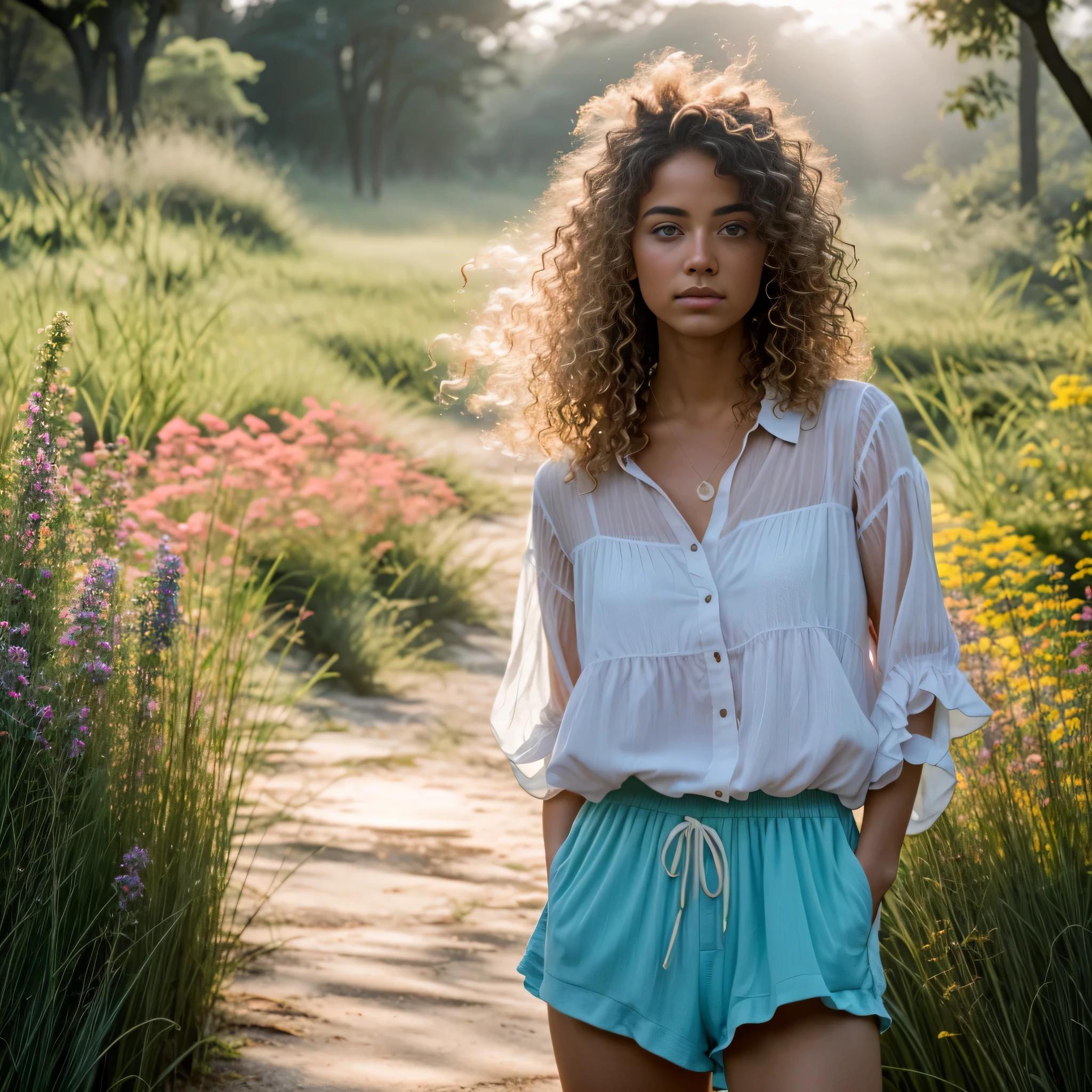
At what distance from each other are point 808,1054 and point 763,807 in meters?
0.31

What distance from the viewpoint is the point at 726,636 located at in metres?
1.68

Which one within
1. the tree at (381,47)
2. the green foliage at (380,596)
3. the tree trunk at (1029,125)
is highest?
the tree at (381,47)

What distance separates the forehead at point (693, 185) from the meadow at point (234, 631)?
1.15 metres

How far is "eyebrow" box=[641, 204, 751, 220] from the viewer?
70.2 inches

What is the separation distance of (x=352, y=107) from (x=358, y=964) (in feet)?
132

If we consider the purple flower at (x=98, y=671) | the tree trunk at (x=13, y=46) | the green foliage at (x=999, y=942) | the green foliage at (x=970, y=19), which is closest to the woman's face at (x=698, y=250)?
the green foliage at (x=999, y=942)

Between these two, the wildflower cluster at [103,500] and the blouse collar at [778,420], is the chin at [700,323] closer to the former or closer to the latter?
the blouse collar at [778,420]

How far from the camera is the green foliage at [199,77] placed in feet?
107

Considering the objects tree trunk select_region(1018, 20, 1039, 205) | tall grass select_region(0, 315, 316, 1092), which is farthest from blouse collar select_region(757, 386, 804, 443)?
tree trunk select_region(1018, 20, 1039, 205)

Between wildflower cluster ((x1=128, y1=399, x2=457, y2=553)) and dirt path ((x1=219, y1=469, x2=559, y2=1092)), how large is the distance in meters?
1.17

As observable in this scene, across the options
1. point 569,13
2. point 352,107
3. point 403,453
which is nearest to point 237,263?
point 403,453

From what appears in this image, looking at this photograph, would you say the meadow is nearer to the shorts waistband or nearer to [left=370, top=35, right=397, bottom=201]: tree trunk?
the shorts waistband

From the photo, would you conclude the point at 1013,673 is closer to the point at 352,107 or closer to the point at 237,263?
the point at 237,263

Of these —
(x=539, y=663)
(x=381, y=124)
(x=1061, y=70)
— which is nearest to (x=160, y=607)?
(x=539, y=663)
